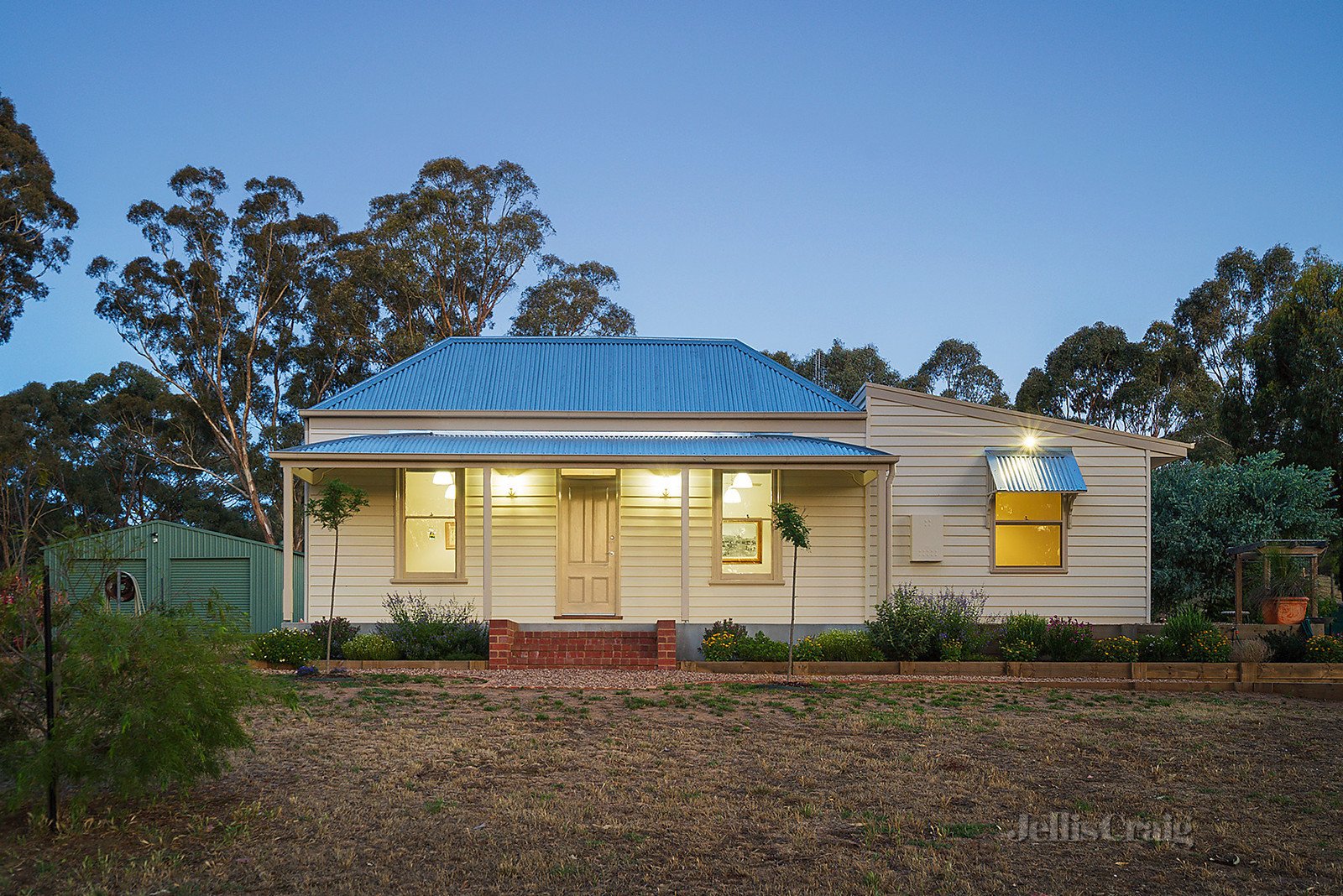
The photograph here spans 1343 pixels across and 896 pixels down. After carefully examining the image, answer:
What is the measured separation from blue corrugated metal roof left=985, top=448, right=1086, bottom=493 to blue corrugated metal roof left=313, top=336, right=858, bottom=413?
2507 millimetres

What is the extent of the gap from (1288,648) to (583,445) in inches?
408

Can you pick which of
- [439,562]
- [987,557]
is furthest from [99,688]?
[987,557]

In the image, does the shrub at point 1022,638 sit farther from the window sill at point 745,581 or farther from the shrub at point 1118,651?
the window sill at point 745,581

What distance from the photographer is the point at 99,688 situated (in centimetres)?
604

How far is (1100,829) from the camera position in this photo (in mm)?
6371

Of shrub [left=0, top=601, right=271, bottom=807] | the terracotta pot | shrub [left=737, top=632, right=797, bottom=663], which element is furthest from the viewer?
the terracotta pot

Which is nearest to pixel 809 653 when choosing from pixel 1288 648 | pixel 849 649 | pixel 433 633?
pixel 849 649

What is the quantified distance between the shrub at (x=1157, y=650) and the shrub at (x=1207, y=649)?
164 mm

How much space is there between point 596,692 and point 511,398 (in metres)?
6.63

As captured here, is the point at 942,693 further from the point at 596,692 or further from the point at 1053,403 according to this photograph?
the point at 1053,403

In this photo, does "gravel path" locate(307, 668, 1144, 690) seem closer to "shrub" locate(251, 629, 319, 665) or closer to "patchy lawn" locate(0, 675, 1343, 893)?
"shrub" locate(251, 629, 319, 665)

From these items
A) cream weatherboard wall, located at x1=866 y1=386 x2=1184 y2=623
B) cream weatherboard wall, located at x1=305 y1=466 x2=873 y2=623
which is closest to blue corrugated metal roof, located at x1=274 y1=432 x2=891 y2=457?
cream weatherboard wall, located at x1=305 y1=466 x2=873 y2=623

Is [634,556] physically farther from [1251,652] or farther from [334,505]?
[1251,652]

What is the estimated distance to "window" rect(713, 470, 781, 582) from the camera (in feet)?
53.9
